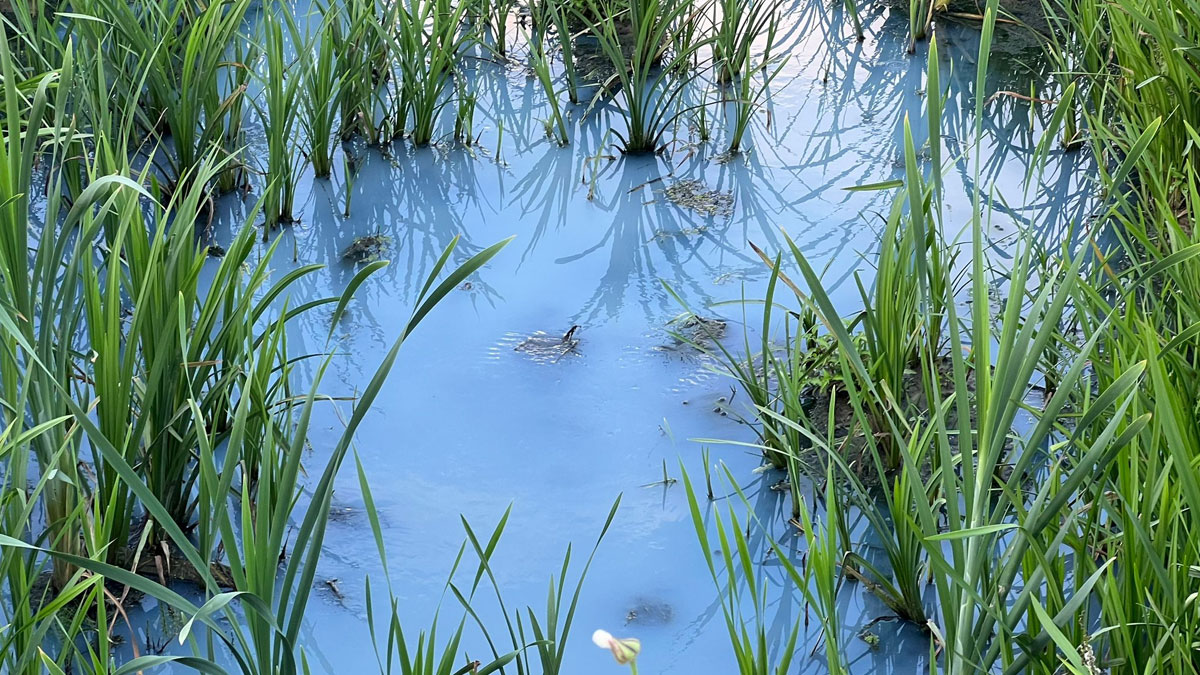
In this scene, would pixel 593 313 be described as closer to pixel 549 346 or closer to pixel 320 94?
pixel 549 346

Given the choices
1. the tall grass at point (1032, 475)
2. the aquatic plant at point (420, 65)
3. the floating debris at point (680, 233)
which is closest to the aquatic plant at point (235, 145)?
the aquatic plant at point (420, 65)

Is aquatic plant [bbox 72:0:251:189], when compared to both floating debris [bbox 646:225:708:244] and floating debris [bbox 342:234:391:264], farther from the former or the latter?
floating debris [bbox 646:225:708:244]

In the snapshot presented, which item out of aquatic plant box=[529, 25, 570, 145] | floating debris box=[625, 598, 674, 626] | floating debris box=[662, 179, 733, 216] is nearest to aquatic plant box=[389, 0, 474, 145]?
aquatic plant box=[529, 25, 570, 145]

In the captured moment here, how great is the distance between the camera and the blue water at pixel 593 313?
166 centimetres

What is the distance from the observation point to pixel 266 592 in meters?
1.14

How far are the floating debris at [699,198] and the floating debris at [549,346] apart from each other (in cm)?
50

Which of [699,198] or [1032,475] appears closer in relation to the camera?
[1032,475]

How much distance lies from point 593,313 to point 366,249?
0.50 m

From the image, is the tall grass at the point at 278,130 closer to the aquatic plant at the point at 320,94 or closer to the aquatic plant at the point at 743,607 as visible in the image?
the aquatic plant at the point at 320,94

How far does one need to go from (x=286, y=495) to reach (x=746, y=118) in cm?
172

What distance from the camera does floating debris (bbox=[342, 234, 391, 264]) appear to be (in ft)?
7.63

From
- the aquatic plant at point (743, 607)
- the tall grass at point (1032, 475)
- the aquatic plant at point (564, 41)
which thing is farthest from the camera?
the aquatic plant at point (564, 41)

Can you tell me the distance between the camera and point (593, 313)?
218 centimetres

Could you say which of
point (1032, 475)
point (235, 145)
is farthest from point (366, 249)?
point (1032, 475)
